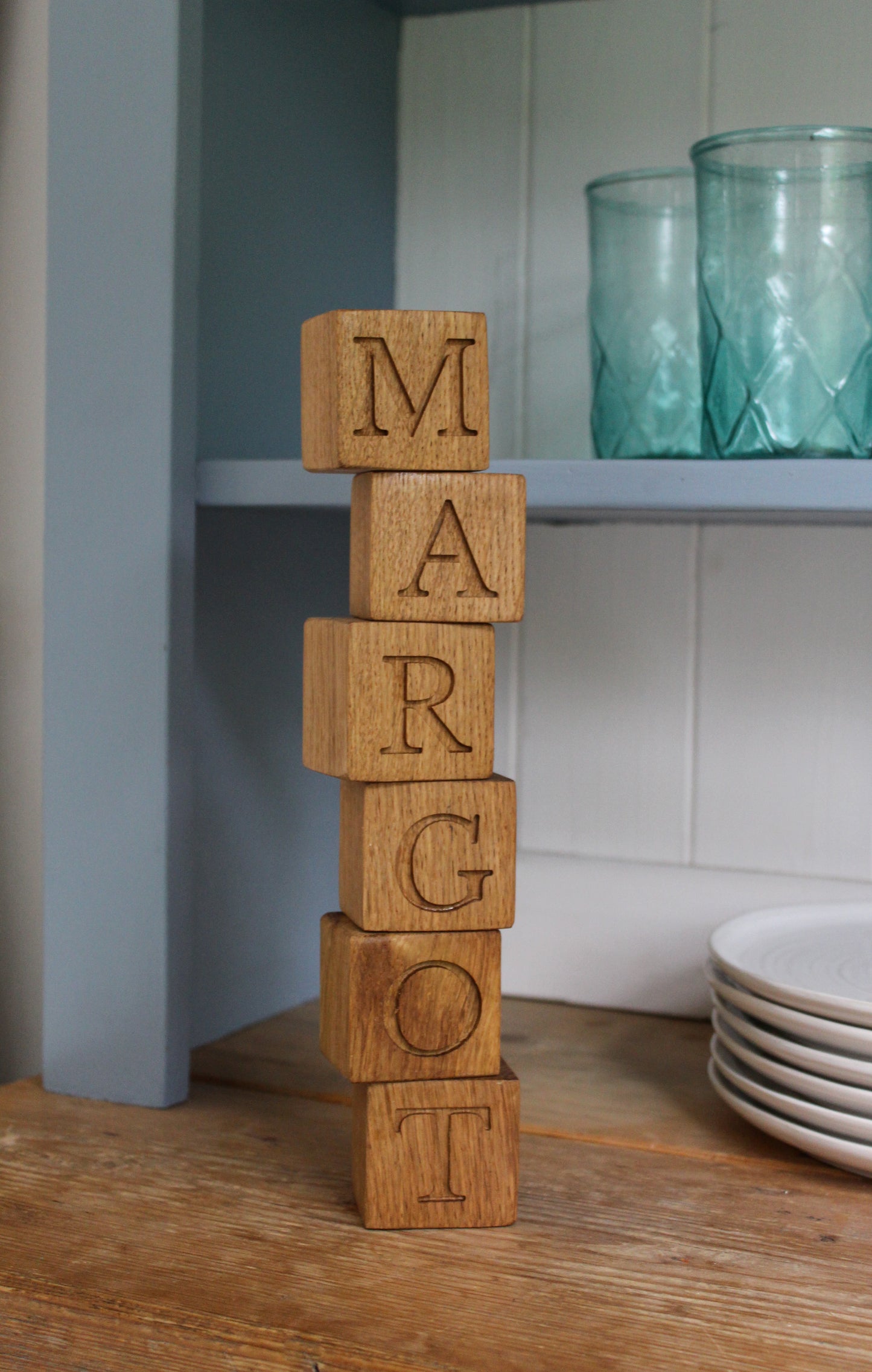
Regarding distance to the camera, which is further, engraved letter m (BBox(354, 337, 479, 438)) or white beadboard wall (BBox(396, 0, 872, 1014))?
white beadboard wall (BBox(396, 0, 872, 1014))

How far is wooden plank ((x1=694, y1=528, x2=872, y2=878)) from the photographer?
1.19 meters

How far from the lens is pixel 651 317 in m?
1.12

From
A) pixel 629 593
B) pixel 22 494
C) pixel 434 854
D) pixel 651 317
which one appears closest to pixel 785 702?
pixel 629 593

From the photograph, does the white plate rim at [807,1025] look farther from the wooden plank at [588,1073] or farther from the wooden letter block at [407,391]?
the wooden letter block at [407,391]

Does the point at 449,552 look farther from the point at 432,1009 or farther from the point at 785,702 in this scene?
the point at 785,702

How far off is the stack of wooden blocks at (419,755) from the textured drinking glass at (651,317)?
15.7 inches

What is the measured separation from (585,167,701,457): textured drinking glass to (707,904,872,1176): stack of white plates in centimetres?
40

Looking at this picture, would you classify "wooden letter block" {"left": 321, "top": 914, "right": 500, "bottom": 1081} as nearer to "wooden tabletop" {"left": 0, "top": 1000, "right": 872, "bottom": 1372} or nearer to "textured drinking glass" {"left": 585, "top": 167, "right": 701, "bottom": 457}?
"wooden tabletop" {"left": 0, "top": 1000, "right": 872, "bottom": 1372}

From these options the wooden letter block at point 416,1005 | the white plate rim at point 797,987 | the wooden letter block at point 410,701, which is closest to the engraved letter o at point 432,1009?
the wooden letter block at point 416,1005

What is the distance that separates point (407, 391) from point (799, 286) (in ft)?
1.15

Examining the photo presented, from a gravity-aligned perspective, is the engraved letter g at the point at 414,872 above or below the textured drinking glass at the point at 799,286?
below

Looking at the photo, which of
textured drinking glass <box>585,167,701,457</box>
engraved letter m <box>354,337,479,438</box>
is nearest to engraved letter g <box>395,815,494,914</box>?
engraved letter m <box>354,337,479,438</box>

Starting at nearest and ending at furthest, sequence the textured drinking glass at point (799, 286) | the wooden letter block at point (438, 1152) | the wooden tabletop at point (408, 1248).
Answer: the wooden tabletop at point (408, 1248) < the wooden letter block at point (438, 1152) < the textured drinking glass at point (799, 286)

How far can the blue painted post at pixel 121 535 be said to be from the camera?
0.95m
